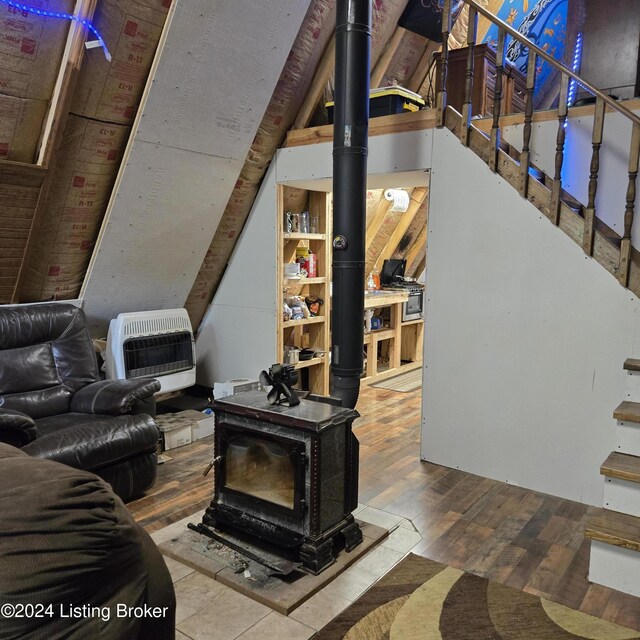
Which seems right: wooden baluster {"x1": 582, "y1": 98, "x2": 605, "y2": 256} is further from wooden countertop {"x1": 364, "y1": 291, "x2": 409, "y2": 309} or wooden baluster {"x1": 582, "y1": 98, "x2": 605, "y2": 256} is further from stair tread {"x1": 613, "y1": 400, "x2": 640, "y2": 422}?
wooden countertop {"x1": 364, "y1": 291, "x2": 409, "y2": 309}

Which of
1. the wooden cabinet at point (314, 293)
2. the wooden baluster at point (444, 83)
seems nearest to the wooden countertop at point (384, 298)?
the wooden cabinet at point (314, 293)

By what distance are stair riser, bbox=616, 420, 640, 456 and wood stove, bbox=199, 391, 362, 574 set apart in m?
1.19

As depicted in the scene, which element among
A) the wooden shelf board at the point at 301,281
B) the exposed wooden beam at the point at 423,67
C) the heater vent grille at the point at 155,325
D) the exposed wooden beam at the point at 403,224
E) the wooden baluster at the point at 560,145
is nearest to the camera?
the wooden baluster at the point at 560,145

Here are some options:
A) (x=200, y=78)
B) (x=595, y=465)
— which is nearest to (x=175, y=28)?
(x=200, y=78)

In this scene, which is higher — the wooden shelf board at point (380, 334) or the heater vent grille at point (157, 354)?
the heater vent grille at point (157, 354)

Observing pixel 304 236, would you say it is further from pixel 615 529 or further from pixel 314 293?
pixel 615 529

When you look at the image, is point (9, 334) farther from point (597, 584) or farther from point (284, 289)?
point (597, 584)

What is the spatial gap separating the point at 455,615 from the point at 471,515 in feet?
2.74

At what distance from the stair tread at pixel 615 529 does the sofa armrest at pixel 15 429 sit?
2431 mm

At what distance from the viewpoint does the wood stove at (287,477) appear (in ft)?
7.28

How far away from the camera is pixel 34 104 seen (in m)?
2.76

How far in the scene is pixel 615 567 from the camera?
224 centimetres

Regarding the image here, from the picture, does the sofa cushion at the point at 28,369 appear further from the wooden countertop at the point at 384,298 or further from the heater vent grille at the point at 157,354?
the wooden countertop at the point at 384,298

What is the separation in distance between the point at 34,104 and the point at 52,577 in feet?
8.70
